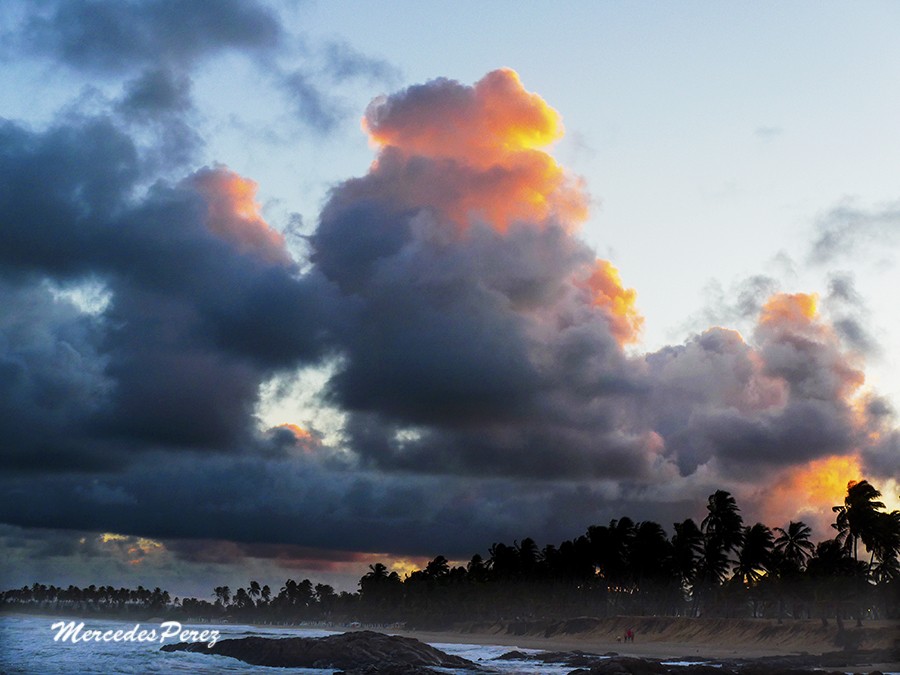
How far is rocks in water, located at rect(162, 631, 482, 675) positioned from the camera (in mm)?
82375

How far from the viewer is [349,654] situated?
83.8 m

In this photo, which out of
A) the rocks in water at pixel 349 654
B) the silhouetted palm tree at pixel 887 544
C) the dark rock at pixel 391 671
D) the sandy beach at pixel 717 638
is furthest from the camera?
the silhouetted palm tree at pixel 887 544

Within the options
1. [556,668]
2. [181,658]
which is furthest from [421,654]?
[181,658]

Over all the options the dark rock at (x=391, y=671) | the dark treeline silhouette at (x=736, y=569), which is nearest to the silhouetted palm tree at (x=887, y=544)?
the dark treeline silhouette at (x=736, y=569)

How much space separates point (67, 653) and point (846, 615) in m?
103

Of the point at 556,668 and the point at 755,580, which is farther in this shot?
the point at 755,580

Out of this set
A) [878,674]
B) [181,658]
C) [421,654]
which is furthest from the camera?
[181,658]

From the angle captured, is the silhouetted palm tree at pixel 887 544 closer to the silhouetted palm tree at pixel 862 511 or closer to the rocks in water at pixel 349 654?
the silhouetted palm tree at pixel 862 511

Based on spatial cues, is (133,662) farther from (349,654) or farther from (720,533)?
(720,533)

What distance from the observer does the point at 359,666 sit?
81188 mm

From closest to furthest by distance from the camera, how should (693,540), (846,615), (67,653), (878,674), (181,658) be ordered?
(878,674) → (181,658) → (67,653) → (846,615) → (693,540)

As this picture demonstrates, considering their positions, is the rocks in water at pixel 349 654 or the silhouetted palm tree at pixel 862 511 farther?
the silhouetted palm tree at pixel 862 511

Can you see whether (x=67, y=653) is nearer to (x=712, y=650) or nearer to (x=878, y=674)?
(x=712, y=650)

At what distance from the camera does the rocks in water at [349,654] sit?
3243 inches
